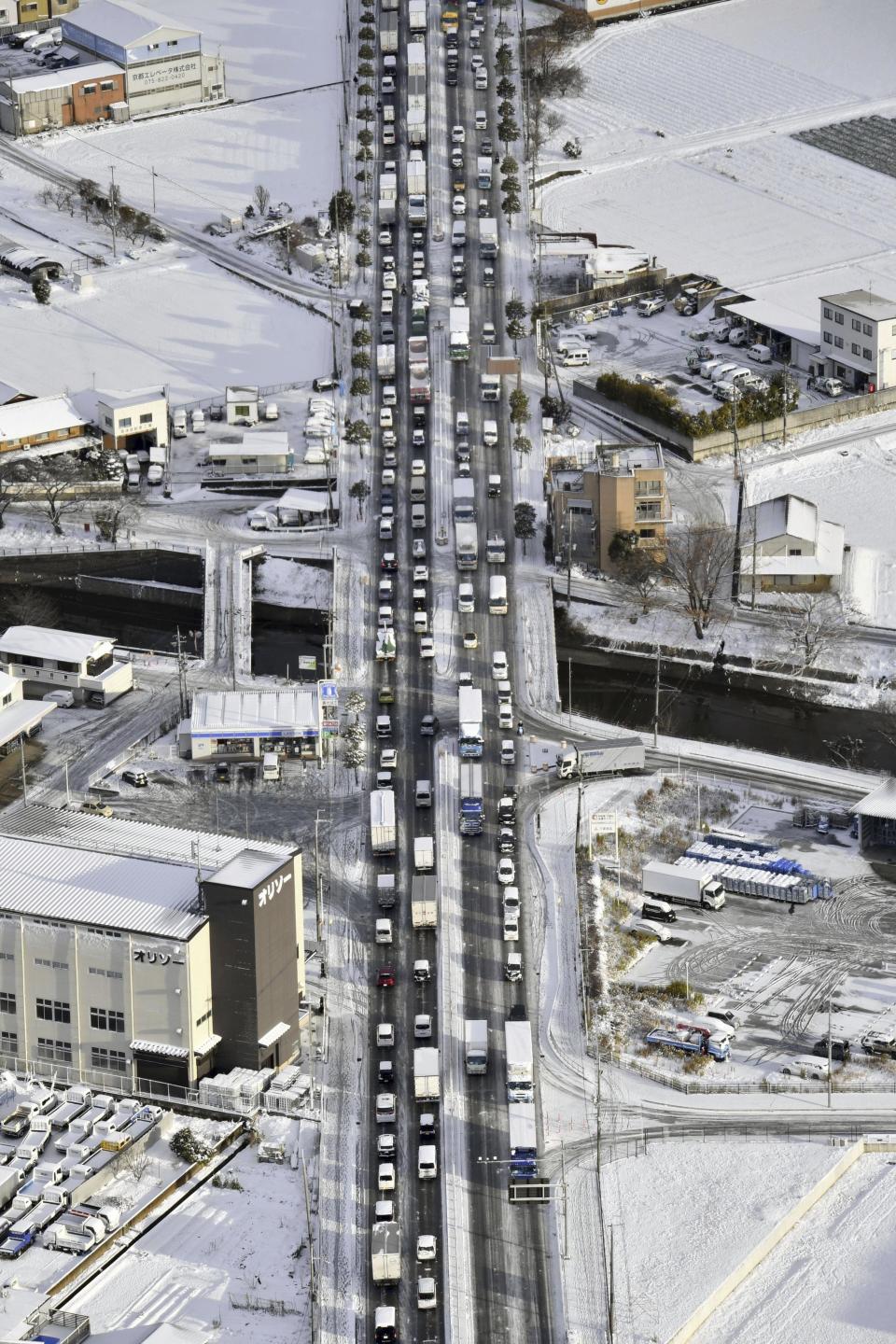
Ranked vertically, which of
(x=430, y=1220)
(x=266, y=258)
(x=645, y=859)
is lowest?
(x=430, y=1220)

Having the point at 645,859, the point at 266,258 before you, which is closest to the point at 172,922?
the point at 645,859

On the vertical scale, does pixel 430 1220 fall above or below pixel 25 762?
below

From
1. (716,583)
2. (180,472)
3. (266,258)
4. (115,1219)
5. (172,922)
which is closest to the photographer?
(115,1219)

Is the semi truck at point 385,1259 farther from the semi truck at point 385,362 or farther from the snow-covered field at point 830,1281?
the semi truck at point 385,362

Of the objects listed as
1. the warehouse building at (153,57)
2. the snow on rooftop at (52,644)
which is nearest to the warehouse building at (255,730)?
the snow on rooftop at (52,644)

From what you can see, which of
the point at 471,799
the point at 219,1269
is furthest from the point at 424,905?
the point at 219,1269

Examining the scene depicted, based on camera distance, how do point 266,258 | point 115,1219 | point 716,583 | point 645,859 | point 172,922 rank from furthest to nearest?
point 266,258
point 716,583
point 645,859
point 172,922
point 115,1219

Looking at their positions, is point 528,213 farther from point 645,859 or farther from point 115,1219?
point 115,1219

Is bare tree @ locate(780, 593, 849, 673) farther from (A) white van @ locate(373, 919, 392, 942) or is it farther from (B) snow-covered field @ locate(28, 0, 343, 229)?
(B) snow-covered field @ locate(28, 0, 343, 229)
